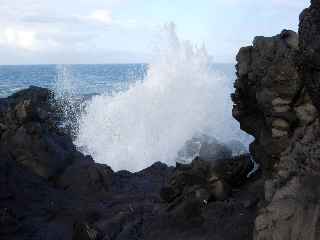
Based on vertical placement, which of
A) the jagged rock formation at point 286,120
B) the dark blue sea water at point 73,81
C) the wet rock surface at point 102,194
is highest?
the jagged rock formation at point 286,120

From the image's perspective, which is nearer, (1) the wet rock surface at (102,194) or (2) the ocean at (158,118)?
(1) the wet rock surface at (102,194)

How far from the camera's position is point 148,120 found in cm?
2892

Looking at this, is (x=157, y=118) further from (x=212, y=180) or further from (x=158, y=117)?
(x=212, y=180)

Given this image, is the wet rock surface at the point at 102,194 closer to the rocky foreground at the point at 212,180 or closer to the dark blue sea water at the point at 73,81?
the rocky foreground at the point at 212,180

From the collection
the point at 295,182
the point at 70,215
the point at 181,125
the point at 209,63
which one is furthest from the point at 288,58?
the point at 209,63

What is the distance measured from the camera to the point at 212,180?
11.5 metres

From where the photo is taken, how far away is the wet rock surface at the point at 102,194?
408 inches

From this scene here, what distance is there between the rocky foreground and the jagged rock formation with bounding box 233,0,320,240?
2 cm

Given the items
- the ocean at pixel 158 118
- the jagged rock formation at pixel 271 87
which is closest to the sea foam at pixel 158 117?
the ocean at pixel 158 118

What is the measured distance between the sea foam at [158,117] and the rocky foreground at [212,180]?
6.73 m

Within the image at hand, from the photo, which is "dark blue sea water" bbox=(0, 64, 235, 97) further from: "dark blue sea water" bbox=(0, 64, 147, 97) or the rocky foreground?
the rocky foreground

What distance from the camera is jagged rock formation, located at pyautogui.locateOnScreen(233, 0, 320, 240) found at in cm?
646

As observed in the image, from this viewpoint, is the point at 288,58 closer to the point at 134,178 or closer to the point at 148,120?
the point at 134,178

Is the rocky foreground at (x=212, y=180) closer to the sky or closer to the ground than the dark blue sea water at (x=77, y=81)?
closer to the sky
